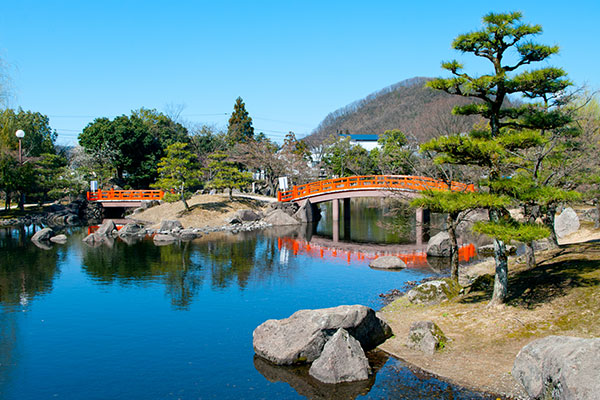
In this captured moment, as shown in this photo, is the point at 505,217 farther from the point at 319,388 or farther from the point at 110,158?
Result: the point at 110,158

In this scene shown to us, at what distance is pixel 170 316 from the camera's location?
1412 centimetres

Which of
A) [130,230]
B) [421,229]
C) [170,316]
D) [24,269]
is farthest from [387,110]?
[170,316]

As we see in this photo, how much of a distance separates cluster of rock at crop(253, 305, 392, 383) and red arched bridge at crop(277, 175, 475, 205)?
17427 millimetres

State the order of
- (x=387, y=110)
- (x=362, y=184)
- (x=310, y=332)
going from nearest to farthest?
(x=310, y=332) < (x=362, y=184) < (x=387, y=110)

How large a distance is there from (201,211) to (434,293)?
24.3 meters

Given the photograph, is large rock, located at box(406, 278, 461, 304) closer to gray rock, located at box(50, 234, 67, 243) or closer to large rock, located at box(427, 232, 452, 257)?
large rock, located at box(427, 232, 452, 257)

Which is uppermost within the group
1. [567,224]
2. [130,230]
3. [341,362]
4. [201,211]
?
[201,211]

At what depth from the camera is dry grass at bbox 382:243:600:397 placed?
945 centimetres

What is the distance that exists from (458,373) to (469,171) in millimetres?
15543

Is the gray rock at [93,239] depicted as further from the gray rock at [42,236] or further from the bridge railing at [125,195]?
the bridge railing at [125,195]

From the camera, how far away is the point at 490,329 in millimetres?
10781

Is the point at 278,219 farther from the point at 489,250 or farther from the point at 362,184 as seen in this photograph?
the point at 489,250

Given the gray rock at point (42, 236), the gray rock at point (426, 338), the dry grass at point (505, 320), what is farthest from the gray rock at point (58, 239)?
the gray rock at point (426, 338)

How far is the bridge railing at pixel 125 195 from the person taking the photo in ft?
130
